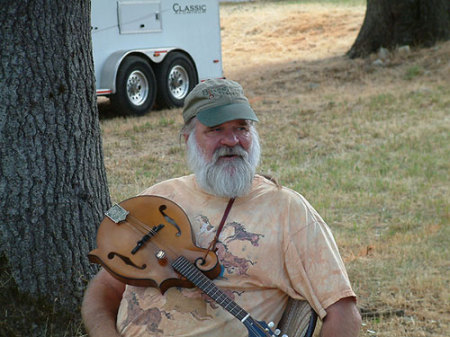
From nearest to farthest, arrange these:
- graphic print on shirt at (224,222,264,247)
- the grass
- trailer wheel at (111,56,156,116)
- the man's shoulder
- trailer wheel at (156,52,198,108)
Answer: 1. graphic print on shirt at (224,222,264,247)
2. the man's shoulder
3. the grass
4. trailer wheel at (111,56,156,116)
5. trailer wheel at (156,52,198,108)

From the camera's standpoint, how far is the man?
2.37 meters

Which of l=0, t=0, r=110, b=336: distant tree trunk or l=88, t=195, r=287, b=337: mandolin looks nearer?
l=88, t=195, r=287, b=337: mandolin

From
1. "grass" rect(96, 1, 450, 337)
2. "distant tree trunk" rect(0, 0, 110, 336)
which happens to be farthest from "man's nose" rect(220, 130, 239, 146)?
"grass" rect(96, 1, 450, 337)

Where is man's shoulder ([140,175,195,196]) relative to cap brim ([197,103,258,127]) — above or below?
below

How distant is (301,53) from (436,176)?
11.8 m

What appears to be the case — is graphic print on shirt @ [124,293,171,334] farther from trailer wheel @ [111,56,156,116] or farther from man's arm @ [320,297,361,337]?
trailer wheel @ [111,56,156,116]

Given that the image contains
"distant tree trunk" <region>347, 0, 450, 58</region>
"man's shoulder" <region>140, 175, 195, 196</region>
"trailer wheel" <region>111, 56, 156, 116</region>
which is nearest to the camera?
"man's shoulder" <region>140, 175, 195, 196</region>

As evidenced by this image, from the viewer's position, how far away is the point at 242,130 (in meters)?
2.68

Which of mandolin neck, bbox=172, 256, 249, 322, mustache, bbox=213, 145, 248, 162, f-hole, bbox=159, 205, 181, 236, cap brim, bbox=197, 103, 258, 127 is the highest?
cap brim, bbox=197, 103, 258, 127

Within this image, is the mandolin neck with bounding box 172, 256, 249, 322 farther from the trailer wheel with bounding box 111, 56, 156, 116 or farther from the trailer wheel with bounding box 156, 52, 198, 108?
the trailer wheel with bounding box 156, 52, 198, 108

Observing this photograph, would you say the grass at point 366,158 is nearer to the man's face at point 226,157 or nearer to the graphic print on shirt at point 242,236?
the man's face at point 226,157

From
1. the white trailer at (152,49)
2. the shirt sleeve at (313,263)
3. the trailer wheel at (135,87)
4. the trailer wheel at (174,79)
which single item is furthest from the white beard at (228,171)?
the trailer wheel at (174,79)

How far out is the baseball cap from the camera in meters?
2.61

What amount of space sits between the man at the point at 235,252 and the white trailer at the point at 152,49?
24.8 ft
